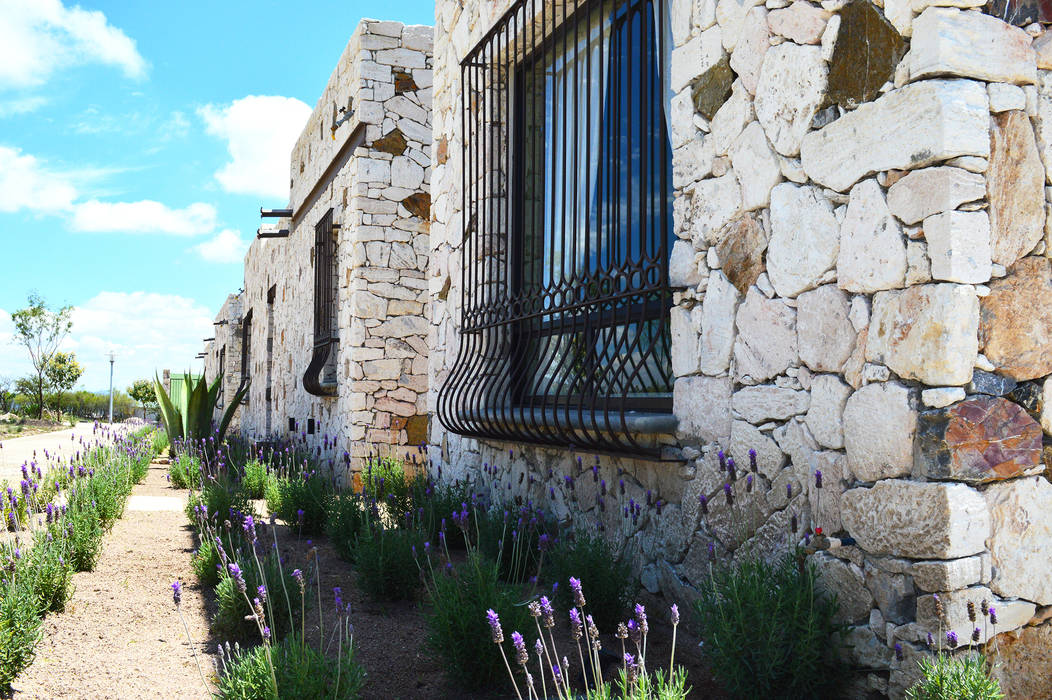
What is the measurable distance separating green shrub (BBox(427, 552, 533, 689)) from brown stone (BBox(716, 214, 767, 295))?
4.35 ft

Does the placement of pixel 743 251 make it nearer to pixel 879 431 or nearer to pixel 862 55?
pixel 862 55

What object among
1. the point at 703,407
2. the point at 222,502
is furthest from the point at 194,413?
the point at 703,407

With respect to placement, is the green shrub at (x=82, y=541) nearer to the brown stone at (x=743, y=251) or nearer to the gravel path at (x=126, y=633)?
the gravel path at (x=126, y=633)

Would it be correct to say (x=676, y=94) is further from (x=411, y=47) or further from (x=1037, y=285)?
(x=411, y=47)

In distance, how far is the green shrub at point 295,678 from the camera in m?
2.24

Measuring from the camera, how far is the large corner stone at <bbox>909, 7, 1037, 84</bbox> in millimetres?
2049

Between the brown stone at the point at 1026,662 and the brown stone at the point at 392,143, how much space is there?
707cm

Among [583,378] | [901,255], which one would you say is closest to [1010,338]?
[901,255]

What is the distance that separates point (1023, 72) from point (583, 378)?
2.17 metres

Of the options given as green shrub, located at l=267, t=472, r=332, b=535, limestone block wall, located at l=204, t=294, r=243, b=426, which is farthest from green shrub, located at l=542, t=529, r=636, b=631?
limestone block wall, located at l=204, t=294, r=243, b=426

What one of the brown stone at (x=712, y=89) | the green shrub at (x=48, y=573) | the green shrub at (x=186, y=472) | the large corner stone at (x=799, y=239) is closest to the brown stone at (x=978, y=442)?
the large corner stone at (x=799, y=239)

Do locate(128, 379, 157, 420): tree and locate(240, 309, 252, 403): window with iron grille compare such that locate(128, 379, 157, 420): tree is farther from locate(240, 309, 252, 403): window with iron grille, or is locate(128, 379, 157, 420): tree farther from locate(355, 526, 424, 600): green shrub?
locate(355, 526, 424, 600): green shrub

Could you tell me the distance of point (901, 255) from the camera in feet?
6.86

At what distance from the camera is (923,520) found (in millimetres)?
1999
